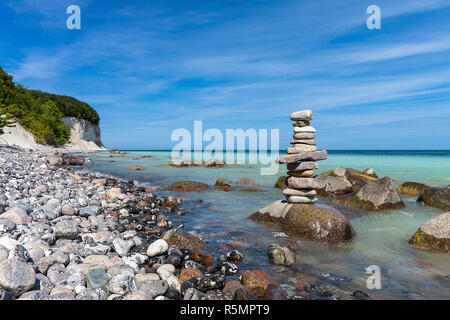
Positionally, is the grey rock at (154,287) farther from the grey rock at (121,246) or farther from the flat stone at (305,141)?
the flat stone at (305,141)

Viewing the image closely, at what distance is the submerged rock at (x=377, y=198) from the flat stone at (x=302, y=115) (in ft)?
15.9

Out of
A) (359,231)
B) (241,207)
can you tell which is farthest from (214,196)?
(359,231)

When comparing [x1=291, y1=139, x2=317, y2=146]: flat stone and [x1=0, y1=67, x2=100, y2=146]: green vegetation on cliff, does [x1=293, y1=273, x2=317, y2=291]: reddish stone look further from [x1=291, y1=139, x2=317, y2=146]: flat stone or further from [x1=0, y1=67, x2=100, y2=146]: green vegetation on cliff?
[x1=0, y1=67, x2=100, y2=146]: green vegetation on cliff

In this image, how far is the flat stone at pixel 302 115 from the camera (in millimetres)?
9406

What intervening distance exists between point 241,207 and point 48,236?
25.1ft

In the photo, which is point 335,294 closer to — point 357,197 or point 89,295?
point 89,295

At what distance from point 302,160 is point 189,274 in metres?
6.12

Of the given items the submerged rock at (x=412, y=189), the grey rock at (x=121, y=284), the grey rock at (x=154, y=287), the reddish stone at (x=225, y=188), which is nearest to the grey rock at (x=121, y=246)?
the grey rock at (x=121, y=284)

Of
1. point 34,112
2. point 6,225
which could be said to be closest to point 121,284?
point 6,225

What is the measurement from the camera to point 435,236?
705cm

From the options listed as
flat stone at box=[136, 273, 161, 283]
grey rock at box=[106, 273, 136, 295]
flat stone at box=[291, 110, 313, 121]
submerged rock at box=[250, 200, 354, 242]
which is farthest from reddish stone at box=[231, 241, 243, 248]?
flat stone at box=[291, 110, 313, 121]

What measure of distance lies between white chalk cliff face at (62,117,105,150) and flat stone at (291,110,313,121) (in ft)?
265

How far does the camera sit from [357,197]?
1212 cm

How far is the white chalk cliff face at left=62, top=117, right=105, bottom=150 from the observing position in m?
84.8
